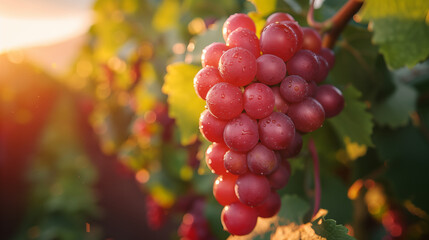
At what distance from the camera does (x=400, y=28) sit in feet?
1.78

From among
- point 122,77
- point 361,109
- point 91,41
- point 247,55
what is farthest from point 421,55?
point 91,41

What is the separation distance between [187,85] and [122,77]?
2.21 metres

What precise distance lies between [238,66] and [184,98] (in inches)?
12.2

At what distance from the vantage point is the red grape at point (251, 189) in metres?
0.47

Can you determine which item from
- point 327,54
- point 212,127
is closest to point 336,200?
point 327,54

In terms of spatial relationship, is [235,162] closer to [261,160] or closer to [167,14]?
[261,160]

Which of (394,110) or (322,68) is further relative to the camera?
(394,110)

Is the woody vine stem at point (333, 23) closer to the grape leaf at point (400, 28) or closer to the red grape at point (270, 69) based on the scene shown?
the grape leaf at point (400, 28)

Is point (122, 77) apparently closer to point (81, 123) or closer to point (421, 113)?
point (421, 113)

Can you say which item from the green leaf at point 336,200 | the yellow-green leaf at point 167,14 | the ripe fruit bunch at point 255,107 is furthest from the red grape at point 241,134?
the yellow-green leaf at point 167,14

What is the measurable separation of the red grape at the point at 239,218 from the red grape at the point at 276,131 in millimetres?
115

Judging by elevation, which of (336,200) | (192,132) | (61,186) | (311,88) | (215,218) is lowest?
(61,186)

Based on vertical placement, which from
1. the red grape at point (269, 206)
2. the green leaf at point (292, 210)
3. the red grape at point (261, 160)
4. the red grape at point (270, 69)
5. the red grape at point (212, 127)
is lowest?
the green leaf at point (292, 210)

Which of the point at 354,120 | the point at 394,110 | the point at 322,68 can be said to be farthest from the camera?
the point at 394,110
